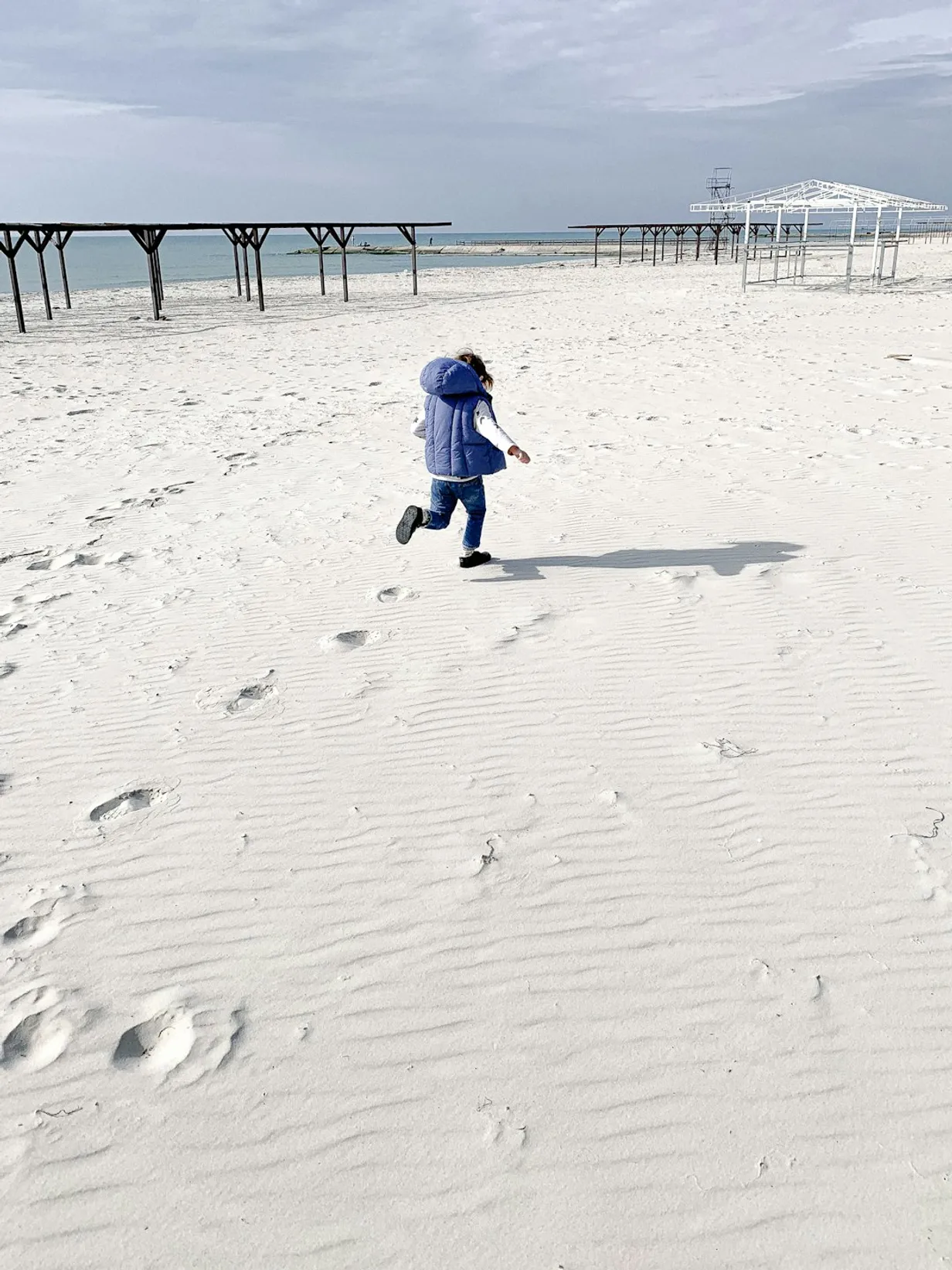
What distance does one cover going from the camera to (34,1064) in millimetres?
2418

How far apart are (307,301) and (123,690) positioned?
91.7 ft

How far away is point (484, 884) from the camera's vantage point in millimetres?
3041

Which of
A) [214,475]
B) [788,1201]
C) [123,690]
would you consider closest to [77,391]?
[214,475]

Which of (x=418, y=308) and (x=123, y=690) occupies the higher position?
(x=418, y=308)

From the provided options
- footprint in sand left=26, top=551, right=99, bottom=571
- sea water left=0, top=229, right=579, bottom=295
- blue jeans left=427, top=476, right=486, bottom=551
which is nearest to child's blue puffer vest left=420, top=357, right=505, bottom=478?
blue jeans left=427, top=476, right=486, bottom=551

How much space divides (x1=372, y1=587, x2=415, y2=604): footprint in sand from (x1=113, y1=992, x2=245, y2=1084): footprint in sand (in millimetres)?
3148

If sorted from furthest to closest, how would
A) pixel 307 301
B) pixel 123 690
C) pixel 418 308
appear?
pixel 307 301, pixel 418 308, pixel 123 690

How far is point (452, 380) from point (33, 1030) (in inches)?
147

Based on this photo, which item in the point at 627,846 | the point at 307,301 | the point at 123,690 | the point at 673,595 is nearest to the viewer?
the point at 627,846

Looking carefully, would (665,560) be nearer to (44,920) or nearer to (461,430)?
(461,430)

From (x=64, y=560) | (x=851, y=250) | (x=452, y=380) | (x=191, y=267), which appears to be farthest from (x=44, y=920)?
(x=191, y=267)

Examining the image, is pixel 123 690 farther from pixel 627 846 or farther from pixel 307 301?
pixel 307 301

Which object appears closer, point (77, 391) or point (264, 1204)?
point (264, 1204)

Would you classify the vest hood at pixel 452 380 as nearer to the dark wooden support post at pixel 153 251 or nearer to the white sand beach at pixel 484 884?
the white sand beach at pixel 484 884
